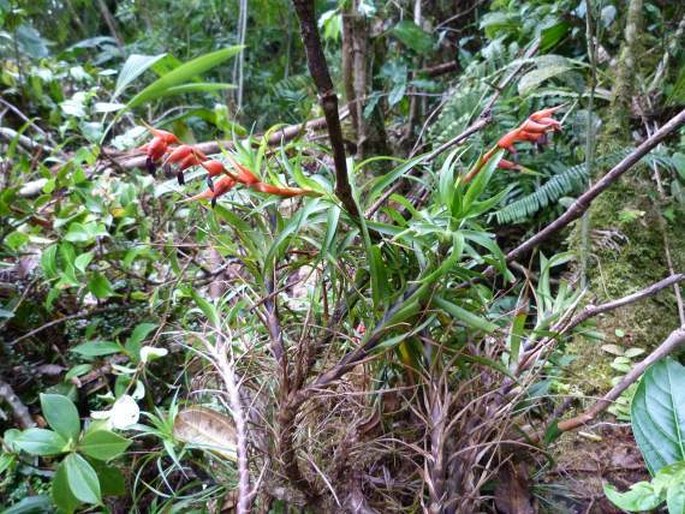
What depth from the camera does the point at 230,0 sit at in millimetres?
2898

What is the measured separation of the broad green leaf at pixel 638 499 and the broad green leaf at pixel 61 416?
25.1 inches

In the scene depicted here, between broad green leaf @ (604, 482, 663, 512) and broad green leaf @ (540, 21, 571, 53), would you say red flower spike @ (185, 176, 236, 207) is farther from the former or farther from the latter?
broad green leaf @ (540, 21, 571, 53)

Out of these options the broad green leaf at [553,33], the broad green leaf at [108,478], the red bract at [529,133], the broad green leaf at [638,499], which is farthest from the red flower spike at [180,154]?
Answer: the broad green leaf at [553,33]

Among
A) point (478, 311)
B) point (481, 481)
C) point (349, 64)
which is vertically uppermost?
point (349, 64)

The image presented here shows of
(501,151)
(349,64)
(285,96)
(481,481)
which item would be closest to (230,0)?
(285,96)

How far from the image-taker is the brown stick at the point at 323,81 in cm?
42

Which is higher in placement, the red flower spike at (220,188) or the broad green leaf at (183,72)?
the broad green leaf at (183,72)

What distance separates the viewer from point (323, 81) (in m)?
0.45

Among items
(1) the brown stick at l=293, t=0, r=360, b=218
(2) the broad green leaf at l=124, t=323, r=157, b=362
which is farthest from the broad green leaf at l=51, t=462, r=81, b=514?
(1) the brown stick at l=293, t=0, r=360, b=218

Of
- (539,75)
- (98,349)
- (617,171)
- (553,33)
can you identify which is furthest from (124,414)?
(553,33)

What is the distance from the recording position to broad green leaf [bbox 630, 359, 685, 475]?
23.1 inches

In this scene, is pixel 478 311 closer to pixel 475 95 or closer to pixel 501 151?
pixel 501 151

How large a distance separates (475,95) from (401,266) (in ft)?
3.39

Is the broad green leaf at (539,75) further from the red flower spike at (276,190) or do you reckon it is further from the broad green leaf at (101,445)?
the broad green leaf at (101,445)
